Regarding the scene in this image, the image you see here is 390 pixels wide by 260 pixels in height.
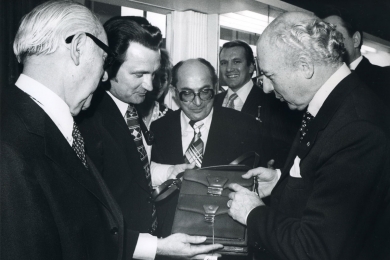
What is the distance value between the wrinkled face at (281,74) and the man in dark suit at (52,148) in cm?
80

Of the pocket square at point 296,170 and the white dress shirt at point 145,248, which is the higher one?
the pocket square at point 296,170

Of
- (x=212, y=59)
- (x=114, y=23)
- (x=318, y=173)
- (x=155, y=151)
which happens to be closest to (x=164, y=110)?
(x=155, y=151)

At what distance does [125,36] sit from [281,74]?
113 cm

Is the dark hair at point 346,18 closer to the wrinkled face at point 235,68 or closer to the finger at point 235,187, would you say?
the wrinkled face at point 235,68

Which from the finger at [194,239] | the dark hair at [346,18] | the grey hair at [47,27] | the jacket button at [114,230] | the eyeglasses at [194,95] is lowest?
the finger at [194,239]

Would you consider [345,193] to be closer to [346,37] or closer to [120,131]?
[120,131]

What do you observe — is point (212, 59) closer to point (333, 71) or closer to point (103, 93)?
point (103, 93)

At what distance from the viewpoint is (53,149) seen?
42.8 inches

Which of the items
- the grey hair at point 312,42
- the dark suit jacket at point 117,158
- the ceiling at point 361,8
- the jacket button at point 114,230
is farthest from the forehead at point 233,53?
Answer: the jacket button at point 114,230

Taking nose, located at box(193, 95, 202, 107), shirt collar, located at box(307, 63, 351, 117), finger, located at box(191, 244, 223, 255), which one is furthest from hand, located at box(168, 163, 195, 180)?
shirt collar, located at box(307, 63, 351, 117)

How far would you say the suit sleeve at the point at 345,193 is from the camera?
4.00ft

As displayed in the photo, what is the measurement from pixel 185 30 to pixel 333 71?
3380 millimetres

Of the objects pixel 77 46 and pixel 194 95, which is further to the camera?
pixel 194 95

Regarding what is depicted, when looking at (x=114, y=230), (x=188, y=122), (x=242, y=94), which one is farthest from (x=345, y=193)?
(x=242, y=94)
